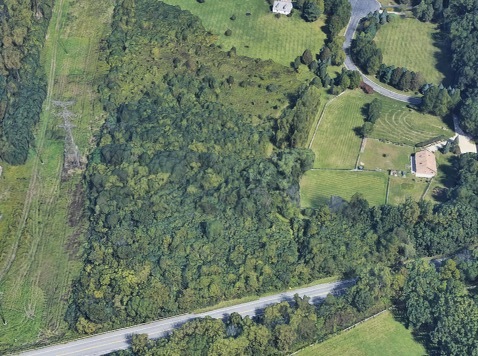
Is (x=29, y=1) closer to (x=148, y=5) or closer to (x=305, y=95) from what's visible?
(x=148, y=5)

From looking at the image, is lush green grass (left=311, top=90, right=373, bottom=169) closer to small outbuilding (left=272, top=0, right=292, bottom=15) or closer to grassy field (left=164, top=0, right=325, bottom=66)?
grassy field (left=164, top=0, right=325, bottom=66)

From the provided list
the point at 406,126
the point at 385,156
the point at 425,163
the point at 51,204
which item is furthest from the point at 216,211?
the point at 406,126

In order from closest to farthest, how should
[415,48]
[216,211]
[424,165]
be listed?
[216,211]
[424,165]
[415,48]

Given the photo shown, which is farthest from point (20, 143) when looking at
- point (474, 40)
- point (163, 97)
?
point (474, 40)

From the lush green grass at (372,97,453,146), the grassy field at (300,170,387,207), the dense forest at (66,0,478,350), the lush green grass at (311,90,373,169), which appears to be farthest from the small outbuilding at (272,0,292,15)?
the grassy field at (300,170,387,207)

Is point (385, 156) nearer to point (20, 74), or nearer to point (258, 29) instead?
point (258, 29)

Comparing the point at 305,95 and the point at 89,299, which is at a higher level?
the point at 305,95
